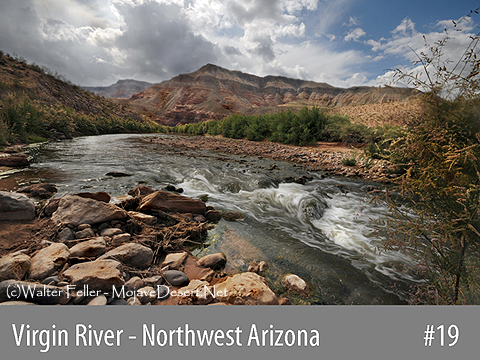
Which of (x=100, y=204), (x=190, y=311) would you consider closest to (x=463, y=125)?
(x=190, y=311)

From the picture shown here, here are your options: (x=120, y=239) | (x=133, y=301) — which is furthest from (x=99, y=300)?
(x=120, y=239)

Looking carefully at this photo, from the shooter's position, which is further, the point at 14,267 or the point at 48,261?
the point at 48,261

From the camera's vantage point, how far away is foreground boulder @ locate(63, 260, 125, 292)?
7.22 feet

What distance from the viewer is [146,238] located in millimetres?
3441

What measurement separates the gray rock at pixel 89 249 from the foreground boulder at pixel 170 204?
1.42 m

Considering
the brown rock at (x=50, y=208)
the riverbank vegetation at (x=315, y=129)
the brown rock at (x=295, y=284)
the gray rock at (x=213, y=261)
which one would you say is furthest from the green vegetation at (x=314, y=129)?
the brown rock at (x=50, y=208)

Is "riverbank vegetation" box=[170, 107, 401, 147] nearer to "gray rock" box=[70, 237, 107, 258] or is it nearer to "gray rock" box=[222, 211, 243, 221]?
"gray rock" box=[222, 211, 243, 221]

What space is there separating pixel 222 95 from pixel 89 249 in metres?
141

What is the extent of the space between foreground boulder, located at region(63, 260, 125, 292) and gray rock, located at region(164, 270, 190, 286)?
550mm

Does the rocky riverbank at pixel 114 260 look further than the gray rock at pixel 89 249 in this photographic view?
No

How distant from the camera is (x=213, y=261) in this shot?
3.19m

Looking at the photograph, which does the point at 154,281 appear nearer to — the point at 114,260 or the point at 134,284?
the point at 134,284

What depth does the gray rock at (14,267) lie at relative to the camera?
219 cm

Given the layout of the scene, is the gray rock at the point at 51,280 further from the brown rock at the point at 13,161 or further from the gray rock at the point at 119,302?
the brown rock at the point at 13,161
